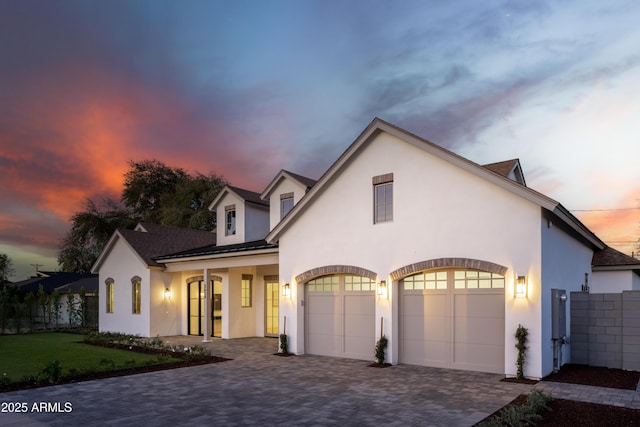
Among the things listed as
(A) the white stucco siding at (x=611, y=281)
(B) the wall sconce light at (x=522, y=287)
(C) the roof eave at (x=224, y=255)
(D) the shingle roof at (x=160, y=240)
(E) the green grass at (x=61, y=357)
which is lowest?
(E) the green grass at (x=61, y=357)

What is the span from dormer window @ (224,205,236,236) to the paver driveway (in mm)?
9845

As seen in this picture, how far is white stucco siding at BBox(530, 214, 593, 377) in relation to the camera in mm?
10719

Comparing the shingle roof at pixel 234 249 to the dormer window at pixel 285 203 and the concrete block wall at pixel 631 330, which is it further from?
the concrete block wall at pixel 631 330

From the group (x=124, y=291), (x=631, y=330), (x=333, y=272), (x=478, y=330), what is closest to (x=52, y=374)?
(x=333, y=272)

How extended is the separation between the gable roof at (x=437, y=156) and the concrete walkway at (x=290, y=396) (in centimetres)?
409

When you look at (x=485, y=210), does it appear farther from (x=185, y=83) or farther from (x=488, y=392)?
(x=185, y=83)

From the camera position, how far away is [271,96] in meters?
19.2

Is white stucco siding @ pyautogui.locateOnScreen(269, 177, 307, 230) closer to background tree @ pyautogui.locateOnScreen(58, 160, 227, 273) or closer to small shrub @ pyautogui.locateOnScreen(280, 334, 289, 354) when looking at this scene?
small shrub @ pyautogui.locateOnScreen(280, 334, 289, 354)

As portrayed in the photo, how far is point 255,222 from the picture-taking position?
860 inches

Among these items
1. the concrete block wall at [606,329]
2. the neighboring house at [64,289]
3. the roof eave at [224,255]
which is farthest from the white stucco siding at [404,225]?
the neighboring house at [64,289]

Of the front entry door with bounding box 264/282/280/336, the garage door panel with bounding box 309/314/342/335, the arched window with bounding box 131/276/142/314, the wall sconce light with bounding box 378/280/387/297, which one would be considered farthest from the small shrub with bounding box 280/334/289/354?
the arched window with bounding box 131/276/142/314

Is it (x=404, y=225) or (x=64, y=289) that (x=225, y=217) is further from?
(x=64, y=289)

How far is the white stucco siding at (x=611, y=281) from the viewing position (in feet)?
57.2

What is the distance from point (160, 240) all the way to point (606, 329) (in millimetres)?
19470
